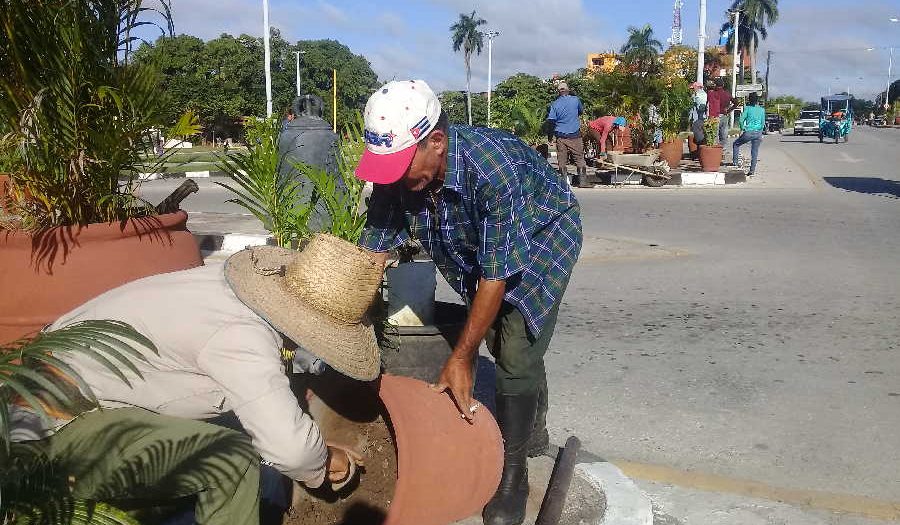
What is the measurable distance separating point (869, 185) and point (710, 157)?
2781mm

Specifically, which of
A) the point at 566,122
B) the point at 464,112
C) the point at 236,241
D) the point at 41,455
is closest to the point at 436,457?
the point at 41,455

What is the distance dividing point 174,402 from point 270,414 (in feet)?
1.05

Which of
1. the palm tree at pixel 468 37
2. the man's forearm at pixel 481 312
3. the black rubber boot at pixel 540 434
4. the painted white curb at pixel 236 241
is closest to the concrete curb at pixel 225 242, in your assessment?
the painted white curb at pixel 236 241

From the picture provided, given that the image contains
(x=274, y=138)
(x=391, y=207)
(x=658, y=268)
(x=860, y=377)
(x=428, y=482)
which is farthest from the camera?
(x=658, y=268)

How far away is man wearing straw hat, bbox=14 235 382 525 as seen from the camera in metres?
1.98

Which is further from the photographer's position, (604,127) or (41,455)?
(604,127)

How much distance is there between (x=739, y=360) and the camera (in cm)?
469

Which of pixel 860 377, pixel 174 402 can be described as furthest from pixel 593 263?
pixel 174 402

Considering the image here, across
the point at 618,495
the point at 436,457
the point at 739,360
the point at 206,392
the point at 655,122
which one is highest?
the point at 655,122

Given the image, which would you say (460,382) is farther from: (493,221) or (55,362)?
(55,362)

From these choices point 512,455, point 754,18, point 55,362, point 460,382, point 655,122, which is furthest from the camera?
point 754,18

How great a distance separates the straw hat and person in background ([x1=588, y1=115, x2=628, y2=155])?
14.4m

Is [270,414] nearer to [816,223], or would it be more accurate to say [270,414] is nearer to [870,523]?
[870,523]

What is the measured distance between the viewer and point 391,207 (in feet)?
9.52
